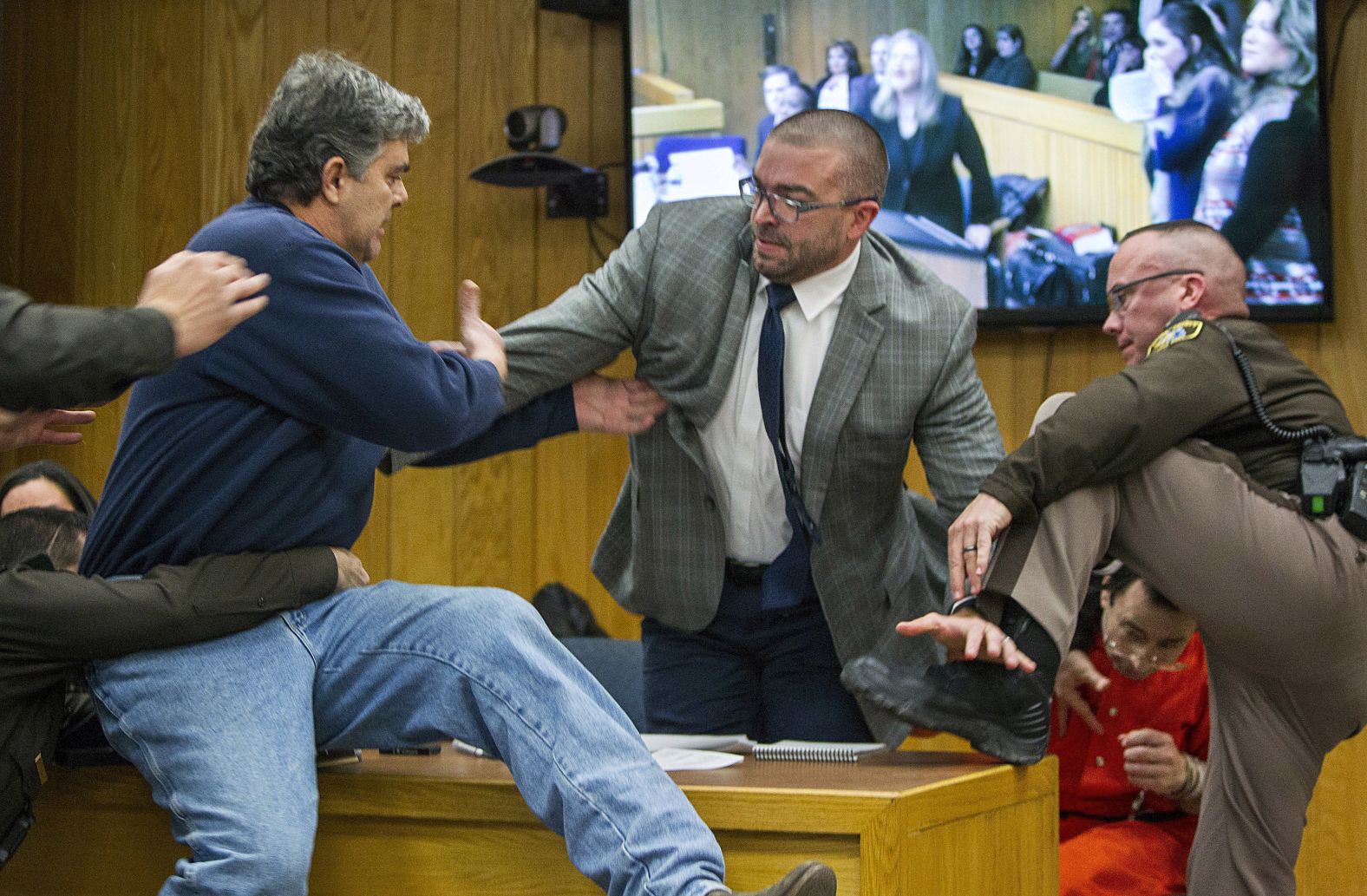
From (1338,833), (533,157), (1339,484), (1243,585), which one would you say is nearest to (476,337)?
(1243,585)

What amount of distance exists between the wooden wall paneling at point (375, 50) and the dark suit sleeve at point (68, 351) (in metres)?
2.69

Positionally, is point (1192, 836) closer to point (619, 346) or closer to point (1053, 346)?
point (619, 346)

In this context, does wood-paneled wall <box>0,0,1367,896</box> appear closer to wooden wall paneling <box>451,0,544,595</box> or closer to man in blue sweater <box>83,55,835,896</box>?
wooden wall paneling <box>451,0,544,595</box>

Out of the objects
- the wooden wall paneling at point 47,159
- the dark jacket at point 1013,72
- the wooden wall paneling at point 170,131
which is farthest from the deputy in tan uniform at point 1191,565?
the wooden wall paneling at point 47,159

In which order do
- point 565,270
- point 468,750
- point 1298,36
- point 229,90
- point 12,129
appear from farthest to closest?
point 12,129, point 229,90, point 565,270, point 1298,36, point 468,750

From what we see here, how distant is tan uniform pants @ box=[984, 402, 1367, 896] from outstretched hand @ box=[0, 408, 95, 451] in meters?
1.31

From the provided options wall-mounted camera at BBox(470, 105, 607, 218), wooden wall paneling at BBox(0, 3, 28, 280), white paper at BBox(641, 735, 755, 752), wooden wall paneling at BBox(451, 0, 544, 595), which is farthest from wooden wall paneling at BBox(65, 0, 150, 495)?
A: white paper at BBox(641, 735, 755, 752)

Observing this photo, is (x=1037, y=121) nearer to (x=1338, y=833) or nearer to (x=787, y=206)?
(x=787, y=206)

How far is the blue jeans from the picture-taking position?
1.72m

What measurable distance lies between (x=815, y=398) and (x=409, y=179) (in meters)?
2.10

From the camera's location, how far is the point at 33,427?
204cm

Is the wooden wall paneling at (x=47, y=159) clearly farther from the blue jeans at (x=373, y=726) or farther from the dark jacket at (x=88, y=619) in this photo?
the blue jeans at (x=373, y=726)

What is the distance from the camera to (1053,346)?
381 cm

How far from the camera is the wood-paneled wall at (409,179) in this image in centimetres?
419
